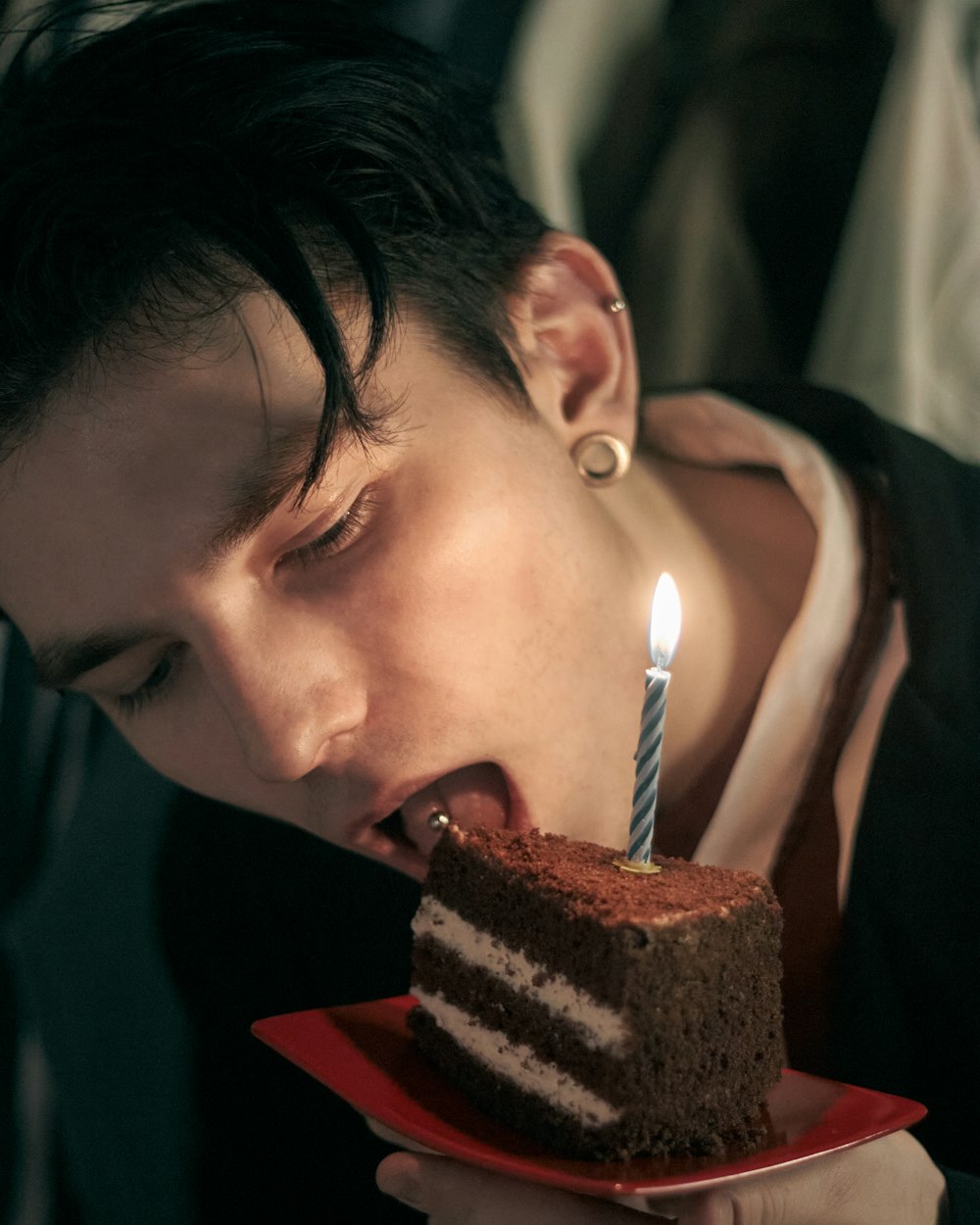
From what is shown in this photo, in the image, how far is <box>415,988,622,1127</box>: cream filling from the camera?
0.72 meters

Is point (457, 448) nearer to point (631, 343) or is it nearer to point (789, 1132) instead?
point (631, 343)

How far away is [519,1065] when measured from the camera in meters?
0.78

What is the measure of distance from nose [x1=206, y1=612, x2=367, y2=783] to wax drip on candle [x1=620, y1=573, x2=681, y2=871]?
27cm

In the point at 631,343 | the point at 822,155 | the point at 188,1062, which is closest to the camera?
the point at 631,343

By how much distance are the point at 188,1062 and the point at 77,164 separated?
1033 mm

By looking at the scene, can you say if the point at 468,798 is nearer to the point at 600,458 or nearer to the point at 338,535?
the point at 338,535

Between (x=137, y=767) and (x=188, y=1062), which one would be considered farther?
(x=137, y=767)

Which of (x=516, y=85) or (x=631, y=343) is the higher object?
(x=516, y=85)

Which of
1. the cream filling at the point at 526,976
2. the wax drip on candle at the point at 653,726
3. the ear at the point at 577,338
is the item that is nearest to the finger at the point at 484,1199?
the cream filling at the point at 526,976

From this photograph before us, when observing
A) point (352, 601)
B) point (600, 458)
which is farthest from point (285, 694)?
point (600, 458)

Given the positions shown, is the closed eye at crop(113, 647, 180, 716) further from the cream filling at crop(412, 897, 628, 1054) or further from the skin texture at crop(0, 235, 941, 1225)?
the cream filling at crop(412, 897, 628, 1054)

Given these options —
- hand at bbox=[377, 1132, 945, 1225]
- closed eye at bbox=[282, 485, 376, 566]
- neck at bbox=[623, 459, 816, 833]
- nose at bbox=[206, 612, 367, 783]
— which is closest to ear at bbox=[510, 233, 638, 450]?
neck at bbox=[623, 459, 816, 833]

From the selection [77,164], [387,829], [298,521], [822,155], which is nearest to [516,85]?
[822,155]

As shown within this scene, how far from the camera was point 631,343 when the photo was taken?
1.19 m
